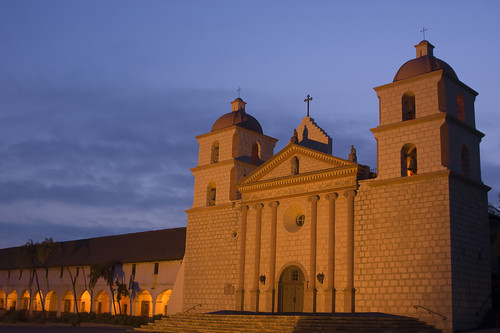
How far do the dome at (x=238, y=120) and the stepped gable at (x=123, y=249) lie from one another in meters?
8.92

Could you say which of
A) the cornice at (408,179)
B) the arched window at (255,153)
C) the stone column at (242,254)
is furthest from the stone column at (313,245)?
the arched window at (255,153)

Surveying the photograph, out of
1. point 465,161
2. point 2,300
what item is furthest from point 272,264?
point 2,300

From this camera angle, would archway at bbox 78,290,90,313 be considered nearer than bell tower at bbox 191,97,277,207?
No

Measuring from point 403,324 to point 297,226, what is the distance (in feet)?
28.1

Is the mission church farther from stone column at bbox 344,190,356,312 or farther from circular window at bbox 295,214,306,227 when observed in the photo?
circular window at bbox 295,214,306,227

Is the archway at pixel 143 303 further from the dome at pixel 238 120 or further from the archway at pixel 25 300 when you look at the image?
the archway at pixel 25 300

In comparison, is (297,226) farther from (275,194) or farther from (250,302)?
(250,302)

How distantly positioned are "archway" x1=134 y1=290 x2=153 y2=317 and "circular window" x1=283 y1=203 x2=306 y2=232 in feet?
47.5

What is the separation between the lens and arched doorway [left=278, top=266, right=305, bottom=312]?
98.4ft

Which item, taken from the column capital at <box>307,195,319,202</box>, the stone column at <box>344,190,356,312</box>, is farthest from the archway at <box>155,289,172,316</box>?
the stone column at <box>344,190,356,312</box>

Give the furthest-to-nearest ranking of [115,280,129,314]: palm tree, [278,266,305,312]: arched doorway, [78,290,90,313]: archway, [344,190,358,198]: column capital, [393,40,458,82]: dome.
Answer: [78,290,90,313]: archway
[115,280,129,314]: palm tree
[278,266,305,312]: arched doorway
[344,190,358,198]: column capital
[393,40,458,82]: dome

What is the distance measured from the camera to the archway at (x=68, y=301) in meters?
47.7

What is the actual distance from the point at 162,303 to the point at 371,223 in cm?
1845

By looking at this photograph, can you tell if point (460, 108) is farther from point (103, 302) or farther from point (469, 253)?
point (103, 302)
